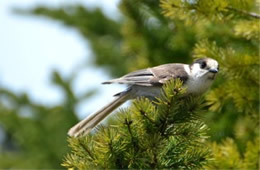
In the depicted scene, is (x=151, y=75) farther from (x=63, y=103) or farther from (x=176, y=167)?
(x=63, y=103)

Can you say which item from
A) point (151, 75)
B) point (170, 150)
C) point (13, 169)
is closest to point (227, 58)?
point (151, 75)

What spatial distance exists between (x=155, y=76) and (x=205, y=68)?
364 mm

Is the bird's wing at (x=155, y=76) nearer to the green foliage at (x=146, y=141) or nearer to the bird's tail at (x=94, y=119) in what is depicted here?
the bird's tail at (x=94, y=119)

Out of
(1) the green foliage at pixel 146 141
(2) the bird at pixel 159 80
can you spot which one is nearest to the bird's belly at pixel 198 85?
(2) the bird at pixel 159 80

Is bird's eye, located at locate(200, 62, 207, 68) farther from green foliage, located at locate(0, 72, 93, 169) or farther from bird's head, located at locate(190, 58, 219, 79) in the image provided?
green foliage, located at locate(0, 72, 93, 169)

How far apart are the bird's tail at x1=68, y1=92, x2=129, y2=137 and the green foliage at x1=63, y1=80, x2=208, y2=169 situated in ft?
2.35

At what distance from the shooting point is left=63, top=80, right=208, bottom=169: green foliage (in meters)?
2.80

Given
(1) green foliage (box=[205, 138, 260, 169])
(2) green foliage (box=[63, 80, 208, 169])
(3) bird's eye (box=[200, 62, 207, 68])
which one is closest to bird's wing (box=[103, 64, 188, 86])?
(3) bird's eye (box=[200, 62, 207, 68])

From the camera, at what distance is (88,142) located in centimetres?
288

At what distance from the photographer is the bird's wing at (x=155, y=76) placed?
12.6 ft

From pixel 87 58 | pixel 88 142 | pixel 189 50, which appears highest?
pixel 87 58

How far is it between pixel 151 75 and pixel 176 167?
1174 mm

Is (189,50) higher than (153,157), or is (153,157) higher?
(189,50)

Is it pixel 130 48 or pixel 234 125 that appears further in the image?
pixel 130 48
